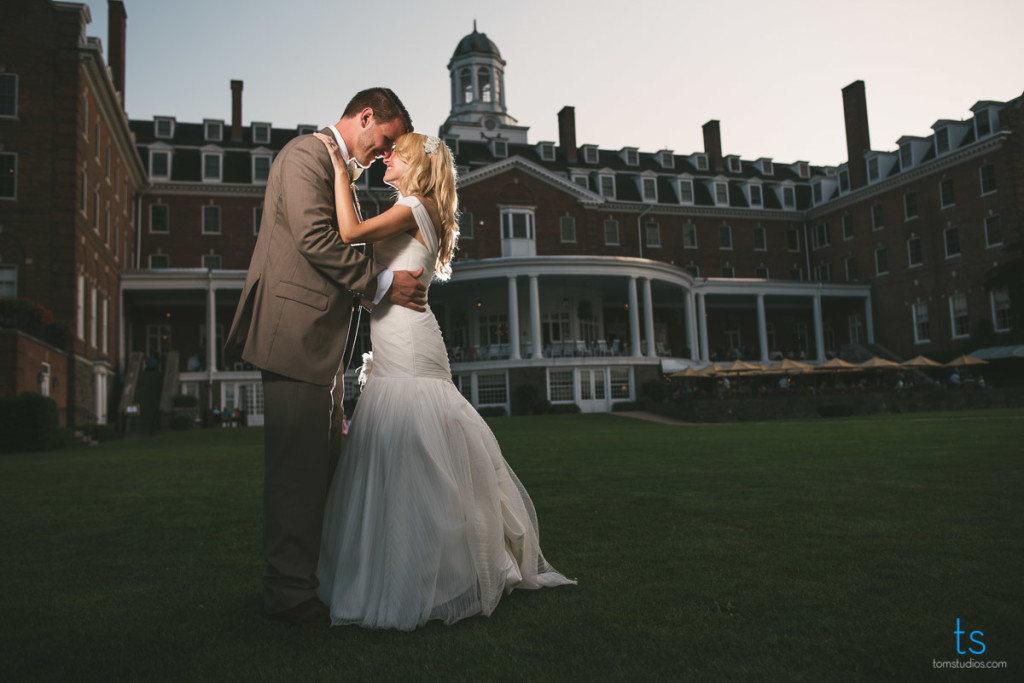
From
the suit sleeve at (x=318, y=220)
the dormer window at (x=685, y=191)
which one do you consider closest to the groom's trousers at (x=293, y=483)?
the suit sleeve at (x=318, y=220)

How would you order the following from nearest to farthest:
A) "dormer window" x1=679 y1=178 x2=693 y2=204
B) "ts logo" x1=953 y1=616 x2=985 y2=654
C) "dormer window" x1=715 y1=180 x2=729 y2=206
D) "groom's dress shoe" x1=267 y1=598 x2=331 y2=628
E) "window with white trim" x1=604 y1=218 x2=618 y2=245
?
1. "ts logo" x1=953 y1=616 x2=985 y2=654
2. "groom's dress shoe" x1=267 y1=598 x2=331 y2=628
3. "window with white trim" x1=604 y1=218 x2=618 y2=245
4. "dormer window" x1=679 y1=178 x2=693 y2=204
5. "dormer window" x1=715 y1=180 x2=729 y2=206

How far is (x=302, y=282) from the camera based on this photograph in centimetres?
377

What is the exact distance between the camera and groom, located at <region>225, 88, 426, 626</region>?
11.9ft

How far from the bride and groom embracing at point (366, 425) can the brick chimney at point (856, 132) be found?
2041 inches

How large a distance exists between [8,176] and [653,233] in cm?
3622

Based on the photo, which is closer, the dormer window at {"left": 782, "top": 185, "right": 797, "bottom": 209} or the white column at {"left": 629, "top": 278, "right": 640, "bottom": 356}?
the white column at {"left": 629, "top": 278, "right": 640, "bottom": 356}

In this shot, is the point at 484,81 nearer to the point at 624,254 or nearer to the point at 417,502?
the point at 624,254

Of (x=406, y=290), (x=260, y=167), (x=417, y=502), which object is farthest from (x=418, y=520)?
(x=260, y=167)

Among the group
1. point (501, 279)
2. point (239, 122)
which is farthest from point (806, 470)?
point (239, 122)

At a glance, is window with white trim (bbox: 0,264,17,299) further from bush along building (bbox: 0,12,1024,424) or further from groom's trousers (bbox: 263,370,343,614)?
groom's trousers (bbox: 263,370,343,614)

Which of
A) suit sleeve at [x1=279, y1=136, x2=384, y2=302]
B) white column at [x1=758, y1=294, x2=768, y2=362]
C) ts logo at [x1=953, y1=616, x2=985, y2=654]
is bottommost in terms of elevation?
ts logo at [x1=953, y1=616, x2=985, y2=654]

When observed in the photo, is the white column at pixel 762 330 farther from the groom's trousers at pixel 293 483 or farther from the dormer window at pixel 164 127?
the groom's trousers at pixel 293 483

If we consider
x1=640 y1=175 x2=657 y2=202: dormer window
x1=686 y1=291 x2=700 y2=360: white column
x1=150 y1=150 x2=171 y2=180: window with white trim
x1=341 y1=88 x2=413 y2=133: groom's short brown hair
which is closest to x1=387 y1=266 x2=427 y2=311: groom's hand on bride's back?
x1=341 y1=88 x2=413 y2=133: groom's short brown hair

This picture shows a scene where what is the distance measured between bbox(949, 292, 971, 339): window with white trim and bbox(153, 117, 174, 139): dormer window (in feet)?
151
